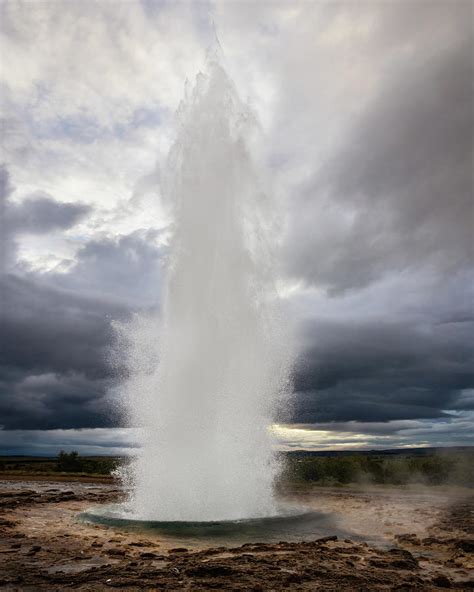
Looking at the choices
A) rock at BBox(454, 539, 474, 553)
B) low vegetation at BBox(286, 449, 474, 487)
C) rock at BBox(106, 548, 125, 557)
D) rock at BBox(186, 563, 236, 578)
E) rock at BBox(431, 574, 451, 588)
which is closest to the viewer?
rock at BBox(431, 574, 451, 588)

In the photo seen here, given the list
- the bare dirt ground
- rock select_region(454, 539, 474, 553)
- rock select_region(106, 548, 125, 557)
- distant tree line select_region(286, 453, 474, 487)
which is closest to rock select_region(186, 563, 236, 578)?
the bare dirt ground

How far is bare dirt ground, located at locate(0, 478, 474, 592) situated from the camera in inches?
349

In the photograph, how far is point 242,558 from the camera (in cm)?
1074

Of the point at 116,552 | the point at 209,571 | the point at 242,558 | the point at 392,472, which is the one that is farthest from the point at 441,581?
the point at 392,472

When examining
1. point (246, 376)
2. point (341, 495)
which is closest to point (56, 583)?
point (246, 376)

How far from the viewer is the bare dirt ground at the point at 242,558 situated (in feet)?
29.1

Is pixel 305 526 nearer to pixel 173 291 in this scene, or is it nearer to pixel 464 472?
pixel 173 291

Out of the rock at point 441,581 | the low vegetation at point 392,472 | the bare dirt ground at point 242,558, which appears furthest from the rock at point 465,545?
the low vegetation at point 392,472

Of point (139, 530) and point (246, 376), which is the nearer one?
point (139, 530)

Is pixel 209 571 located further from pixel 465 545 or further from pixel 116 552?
pixel 465 545

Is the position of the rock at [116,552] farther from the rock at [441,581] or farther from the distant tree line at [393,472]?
the distant tree line at [393,472]

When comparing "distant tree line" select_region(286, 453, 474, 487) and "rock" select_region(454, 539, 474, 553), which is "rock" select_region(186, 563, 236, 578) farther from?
"distant tree line" select_region(286, 453, 474, 487)

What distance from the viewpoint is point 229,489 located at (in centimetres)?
1748

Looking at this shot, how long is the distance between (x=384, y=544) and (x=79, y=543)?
322 inches
